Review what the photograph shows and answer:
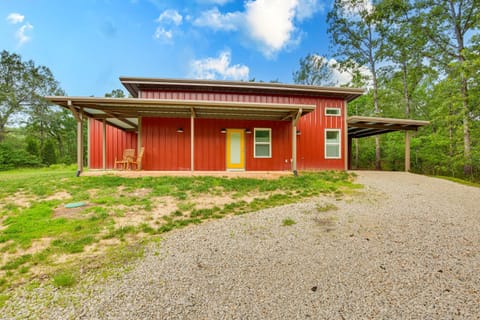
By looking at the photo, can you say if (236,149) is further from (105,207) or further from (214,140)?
(105,207)

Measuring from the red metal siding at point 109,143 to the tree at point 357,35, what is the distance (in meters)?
14.5

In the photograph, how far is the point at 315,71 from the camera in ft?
65.4

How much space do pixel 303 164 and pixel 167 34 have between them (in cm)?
1606

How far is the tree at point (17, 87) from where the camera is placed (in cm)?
1838

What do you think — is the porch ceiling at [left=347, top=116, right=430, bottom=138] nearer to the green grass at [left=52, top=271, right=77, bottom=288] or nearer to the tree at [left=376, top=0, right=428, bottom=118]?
the tree at [left=376, top=0, right=428, bottom=118]

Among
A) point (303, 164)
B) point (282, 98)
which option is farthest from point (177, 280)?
point (282, 98)

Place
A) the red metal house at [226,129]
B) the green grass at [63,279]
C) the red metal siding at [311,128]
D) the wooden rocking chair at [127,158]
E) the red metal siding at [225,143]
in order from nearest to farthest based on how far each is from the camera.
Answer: the green grass at [63,279] → the wooden rocking chair at [127,158] → the red metal house at [226,129] → the red metal siding at [225,143] → the red metal siding at [311,128]

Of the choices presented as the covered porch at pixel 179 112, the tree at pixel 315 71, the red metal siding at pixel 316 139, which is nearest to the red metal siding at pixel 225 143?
the covered porch at pixel 179 112

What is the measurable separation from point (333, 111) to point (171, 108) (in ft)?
23.7

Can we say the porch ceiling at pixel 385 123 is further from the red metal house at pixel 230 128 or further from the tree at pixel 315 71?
the tree at pixel 315 71

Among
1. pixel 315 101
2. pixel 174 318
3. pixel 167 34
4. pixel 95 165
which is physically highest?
pixel 167 34

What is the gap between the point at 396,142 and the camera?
15.9 m

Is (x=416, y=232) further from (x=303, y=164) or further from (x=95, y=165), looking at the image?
(x=95, y=165)

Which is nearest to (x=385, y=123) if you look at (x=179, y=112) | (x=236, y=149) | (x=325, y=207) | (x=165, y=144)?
(x=236, y=149)
